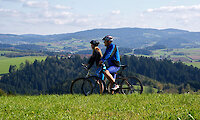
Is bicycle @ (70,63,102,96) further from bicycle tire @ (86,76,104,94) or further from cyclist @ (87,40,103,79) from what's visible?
cyclist @ (87,40,103,79)

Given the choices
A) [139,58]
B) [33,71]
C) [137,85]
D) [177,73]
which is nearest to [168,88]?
[177,73]

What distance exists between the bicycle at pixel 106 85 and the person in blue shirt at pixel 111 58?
313 mm

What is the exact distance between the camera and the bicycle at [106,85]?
11.9 meters

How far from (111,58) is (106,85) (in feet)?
5.42

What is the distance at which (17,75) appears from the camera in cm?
18375

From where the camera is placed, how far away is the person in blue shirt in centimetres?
1152

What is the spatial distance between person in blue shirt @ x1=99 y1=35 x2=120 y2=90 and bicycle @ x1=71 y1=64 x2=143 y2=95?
0.31m

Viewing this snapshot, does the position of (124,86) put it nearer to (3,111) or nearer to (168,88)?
(3,111)

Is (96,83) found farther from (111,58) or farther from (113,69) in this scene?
(111,58)

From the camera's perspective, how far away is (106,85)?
12.5 m

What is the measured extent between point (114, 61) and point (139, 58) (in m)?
185

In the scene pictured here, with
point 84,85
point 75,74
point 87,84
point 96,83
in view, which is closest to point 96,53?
point 96,83

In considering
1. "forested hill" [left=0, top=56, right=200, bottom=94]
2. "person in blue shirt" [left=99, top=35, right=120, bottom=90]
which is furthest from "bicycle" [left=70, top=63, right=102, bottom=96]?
"forested hill" [left=0, top=56, right=200, bottom=94]

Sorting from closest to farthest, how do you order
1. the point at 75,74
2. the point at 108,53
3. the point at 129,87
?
1. the point at 108,53
2. the point at 129,87
3. the point at 75,74
